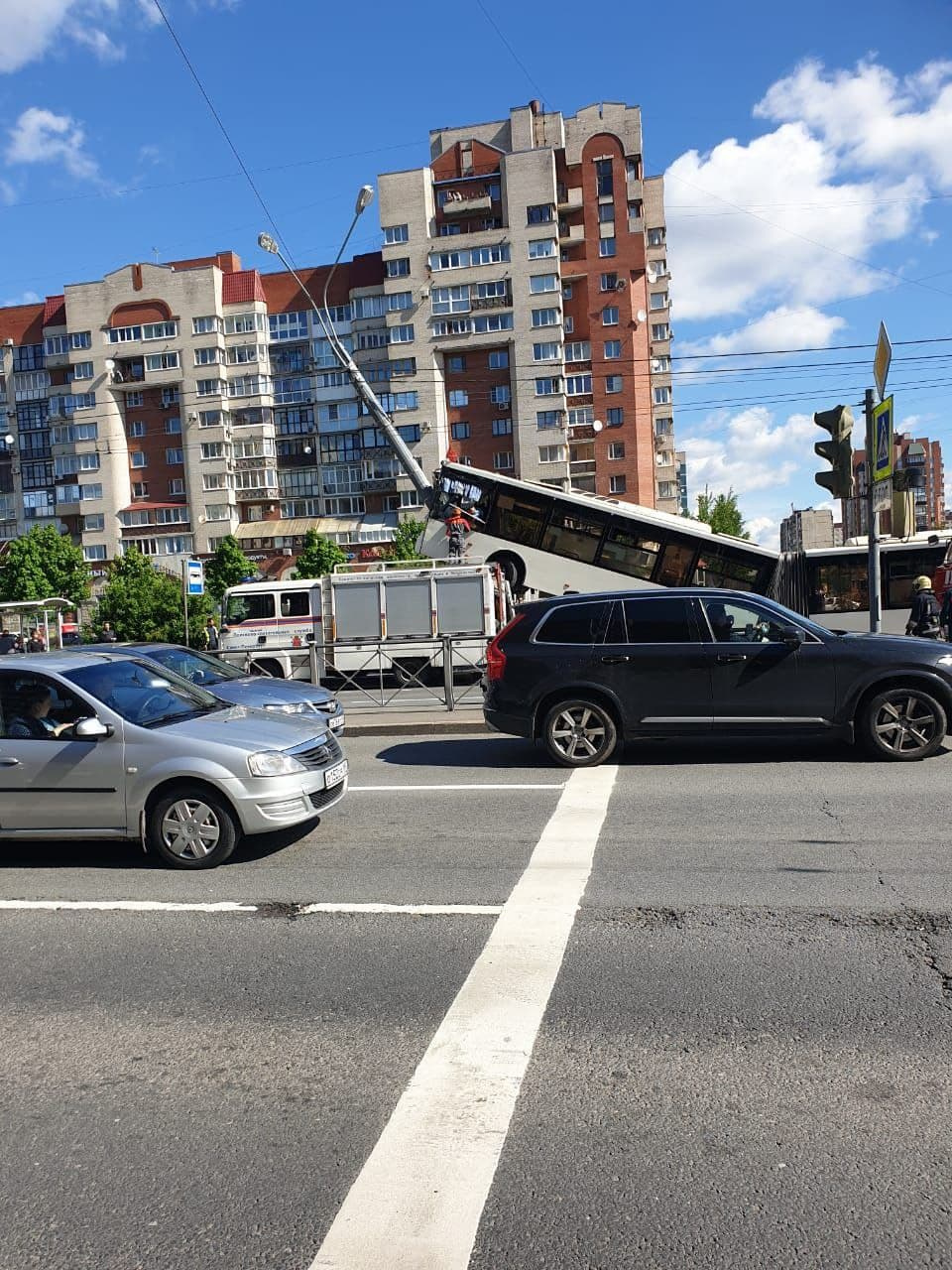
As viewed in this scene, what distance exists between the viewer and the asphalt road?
108 inches

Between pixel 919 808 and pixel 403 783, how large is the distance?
14.8 feet

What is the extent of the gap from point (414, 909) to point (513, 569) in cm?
1829

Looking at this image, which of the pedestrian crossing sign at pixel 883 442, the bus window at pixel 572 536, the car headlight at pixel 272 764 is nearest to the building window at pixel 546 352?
the bus window at pixel 572 536

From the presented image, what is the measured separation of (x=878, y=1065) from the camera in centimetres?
352

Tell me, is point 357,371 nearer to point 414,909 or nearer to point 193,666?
point 193,666

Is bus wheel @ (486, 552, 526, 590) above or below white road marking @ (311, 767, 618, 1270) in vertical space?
above

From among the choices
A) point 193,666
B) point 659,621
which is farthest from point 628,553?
point 659,621

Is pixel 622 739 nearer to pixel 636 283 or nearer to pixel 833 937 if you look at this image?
pixel 833 937

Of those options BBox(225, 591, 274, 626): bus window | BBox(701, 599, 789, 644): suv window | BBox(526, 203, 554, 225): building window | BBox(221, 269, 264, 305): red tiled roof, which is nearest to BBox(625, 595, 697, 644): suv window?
BBox(701, 599, 789, 644): suv window

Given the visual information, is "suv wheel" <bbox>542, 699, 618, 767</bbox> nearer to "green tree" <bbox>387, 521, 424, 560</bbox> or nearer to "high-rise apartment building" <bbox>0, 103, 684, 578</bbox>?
"green tree" <bbox>387, 521, 424, 560</bbox>

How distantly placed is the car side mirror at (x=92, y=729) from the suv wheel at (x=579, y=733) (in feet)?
14.7

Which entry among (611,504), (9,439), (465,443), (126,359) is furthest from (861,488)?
(9,439)

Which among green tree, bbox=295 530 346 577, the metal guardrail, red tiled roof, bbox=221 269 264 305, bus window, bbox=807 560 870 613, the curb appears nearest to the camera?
the curb

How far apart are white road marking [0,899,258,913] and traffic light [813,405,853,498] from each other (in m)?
8.35
